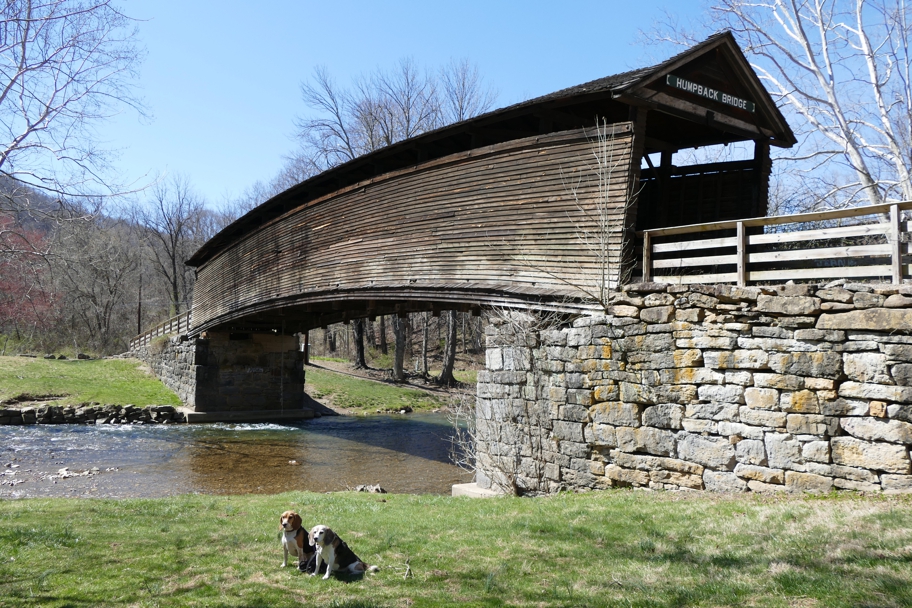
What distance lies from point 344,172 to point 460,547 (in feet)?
40.5

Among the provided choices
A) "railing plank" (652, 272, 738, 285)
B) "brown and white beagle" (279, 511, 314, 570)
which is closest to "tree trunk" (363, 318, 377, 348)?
"railing plank" (652, 272, 738, 285)

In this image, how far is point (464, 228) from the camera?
39.1ft

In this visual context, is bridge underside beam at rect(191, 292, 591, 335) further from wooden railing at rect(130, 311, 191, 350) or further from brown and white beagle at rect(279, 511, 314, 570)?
brown and white beagle at rect(279, 511, 314, 570)

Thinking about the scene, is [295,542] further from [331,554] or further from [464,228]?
[464,228]

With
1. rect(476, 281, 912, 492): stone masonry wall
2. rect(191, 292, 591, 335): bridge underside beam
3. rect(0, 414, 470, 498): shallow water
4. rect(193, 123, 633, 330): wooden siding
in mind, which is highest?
rect(193, 123, 633, 330): wooden siding

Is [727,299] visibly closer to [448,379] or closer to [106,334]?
[448,379]

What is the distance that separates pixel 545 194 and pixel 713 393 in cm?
421

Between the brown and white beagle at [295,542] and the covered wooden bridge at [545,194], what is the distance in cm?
513

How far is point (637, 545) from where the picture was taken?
218 inches

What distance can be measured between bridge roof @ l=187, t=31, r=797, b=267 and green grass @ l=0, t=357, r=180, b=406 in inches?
532

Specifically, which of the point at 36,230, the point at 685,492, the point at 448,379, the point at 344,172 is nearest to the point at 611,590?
the point at 685,492

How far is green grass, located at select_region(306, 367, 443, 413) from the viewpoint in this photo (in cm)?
2662

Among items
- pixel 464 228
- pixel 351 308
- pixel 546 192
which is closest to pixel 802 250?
pixel 546 192

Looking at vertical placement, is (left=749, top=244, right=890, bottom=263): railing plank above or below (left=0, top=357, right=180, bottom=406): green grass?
above
